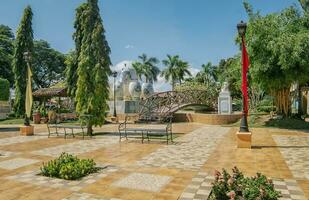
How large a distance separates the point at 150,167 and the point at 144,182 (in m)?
1.57

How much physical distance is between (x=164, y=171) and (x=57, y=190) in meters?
2.86

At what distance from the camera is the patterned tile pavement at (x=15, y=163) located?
8.94 metres

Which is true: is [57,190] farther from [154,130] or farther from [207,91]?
[207,91]

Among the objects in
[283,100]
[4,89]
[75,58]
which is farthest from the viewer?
[4,89]

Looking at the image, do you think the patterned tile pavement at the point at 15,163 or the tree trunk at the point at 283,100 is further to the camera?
the tree trunk at the point at 283,100

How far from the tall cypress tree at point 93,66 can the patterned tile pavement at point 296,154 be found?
9.24 meters

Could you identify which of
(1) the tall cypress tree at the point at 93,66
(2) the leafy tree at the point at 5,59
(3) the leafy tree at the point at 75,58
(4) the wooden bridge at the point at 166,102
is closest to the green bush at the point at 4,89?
(2) the leafy tree at the point at 5,59

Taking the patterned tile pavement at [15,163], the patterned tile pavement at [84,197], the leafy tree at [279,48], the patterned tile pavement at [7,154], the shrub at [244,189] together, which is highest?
the leafy tree at [279,48]

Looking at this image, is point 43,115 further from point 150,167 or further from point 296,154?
point 296,154

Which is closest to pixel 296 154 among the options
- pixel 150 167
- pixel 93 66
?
pixel 150 167

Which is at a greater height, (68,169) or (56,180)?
(68,169)

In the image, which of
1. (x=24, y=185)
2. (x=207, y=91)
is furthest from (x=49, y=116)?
(x=24, y=185)

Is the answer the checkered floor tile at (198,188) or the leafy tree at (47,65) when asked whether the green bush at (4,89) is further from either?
the checkered floor tile at (198,188)

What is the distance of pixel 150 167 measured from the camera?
866cm
